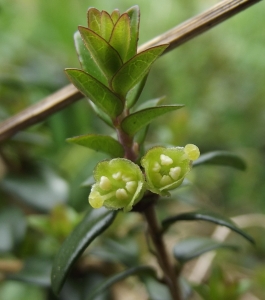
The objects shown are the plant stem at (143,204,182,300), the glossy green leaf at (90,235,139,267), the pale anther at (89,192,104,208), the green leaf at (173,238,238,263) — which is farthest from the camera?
the glossy green leaf at (90,235,139,267)

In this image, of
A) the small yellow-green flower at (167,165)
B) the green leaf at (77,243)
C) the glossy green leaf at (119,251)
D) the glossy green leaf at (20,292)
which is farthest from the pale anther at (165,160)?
the glossy green leaf at (20,292)

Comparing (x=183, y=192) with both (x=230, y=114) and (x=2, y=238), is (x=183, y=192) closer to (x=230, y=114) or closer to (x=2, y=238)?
(x=2, y=238)

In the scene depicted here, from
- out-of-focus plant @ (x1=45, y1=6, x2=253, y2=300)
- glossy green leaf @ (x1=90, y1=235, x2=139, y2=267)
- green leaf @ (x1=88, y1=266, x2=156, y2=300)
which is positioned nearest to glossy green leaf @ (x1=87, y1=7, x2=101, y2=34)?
out-of-focus plant @ (x1=45, y1=6, x2=253, y2=300)

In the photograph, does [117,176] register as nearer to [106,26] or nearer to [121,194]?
[121,194]

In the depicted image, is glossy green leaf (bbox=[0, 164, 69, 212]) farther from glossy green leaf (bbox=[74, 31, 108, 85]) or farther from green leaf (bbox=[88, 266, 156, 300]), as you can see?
glossy green leaf (bbox=[74, 31, 108, 85])

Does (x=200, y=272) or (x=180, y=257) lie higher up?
(x=180, y=257)

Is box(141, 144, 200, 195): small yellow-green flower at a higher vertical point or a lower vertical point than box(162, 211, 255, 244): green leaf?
higher

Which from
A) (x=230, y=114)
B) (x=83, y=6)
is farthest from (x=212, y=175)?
(x=83, y=6)
